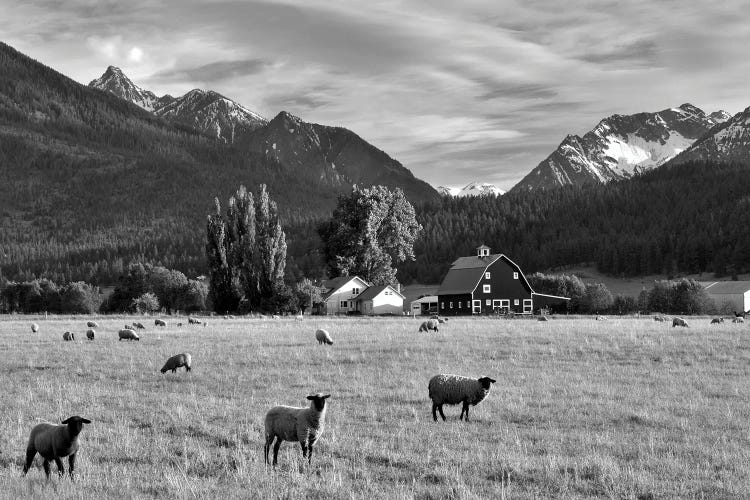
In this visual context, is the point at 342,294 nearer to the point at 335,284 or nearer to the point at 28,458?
the point at 335,284

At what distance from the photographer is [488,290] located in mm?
105500

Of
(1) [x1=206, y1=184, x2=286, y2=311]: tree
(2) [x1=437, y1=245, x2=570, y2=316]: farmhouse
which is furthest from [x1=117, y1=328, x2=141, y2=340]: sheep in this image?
(2) [x1=437, y1=245, x2=570, y2=316]: farmhouse

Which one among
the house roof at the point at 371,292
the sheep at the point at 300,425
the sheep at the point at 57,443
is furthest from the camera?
the house roof at the point at 371,292

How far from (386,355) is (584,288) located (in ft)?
322

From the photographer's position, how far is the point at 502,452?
14102mm

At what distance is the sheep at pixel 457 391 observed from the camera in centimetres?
1830

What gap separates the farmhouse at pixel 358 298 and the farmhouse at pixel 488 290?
702 centimetres

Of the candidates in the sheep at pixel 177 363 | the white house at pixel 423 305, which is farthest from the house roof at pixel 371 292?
the sheep at pixel 177 363

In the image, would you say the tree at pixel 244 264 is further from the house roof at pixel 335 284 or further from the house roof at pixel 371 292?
the house roof at pixel 335 284

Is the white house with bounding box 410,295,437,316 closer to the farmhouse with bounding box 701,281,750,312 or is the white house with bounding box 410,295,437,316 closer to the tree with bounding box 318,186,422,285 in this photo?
the tree with bounding box 318,186,422,285

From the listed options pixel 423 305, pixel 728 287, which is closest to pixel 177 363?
pixel 423 305

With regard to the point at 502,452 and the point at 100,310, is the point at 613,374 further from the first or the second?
the point at 100,310

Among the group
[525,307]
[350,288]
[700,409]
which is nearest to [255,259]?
[350,288]

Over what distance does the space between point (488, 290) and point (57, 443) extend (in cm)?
9535
